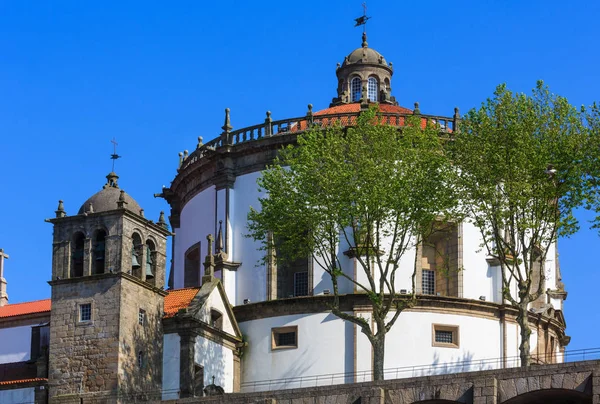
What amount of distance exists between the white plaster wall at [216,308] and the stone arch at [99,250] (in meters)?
5.47

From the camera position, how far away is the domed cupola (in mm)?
91250

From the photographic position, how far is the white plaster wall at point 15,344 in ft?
247

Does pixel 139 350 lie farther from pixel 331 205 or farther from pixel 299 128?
pixel 299 128

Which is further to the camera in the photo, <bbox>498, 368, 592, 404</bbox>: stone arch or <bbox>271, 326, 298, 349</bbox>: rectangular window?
<bbox>271, 326, 298, 349</bbox>: rectangular window

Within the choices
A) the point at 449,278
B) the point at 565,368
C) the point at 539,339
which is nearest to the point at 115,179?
the point at 449,278

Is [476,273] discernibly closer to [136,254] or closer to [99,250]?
[136,254]

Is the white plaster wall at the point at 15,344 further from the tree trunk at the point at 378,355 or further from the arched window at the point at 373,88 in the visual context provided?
the arched window at the point at 373,88

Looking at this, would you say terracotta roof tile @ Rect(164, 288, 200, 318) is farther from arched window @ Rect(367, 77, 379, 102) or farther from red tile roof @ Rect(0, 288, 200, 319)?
arched window @ Rect(367, 77, 379, 102)

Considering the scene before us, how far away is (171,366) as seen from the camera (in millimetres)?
70688

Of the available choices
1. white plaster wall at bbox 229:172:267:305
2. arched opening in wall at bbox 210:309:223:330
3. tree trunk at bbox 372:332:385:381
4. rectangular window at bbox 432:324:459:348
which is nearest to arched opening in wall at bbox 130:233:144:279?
arched opening in wall at bbox 210:309:223:330

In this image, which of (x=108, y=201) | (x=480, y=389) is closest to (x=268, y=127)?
(x=108, y=201)

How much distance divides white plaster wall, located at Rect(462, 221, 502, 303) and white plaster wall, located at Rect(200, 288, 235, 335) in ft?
39.5

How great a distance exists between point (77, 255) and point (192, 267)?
39.4 ft

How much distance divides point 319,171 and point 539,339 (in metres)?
18.6
